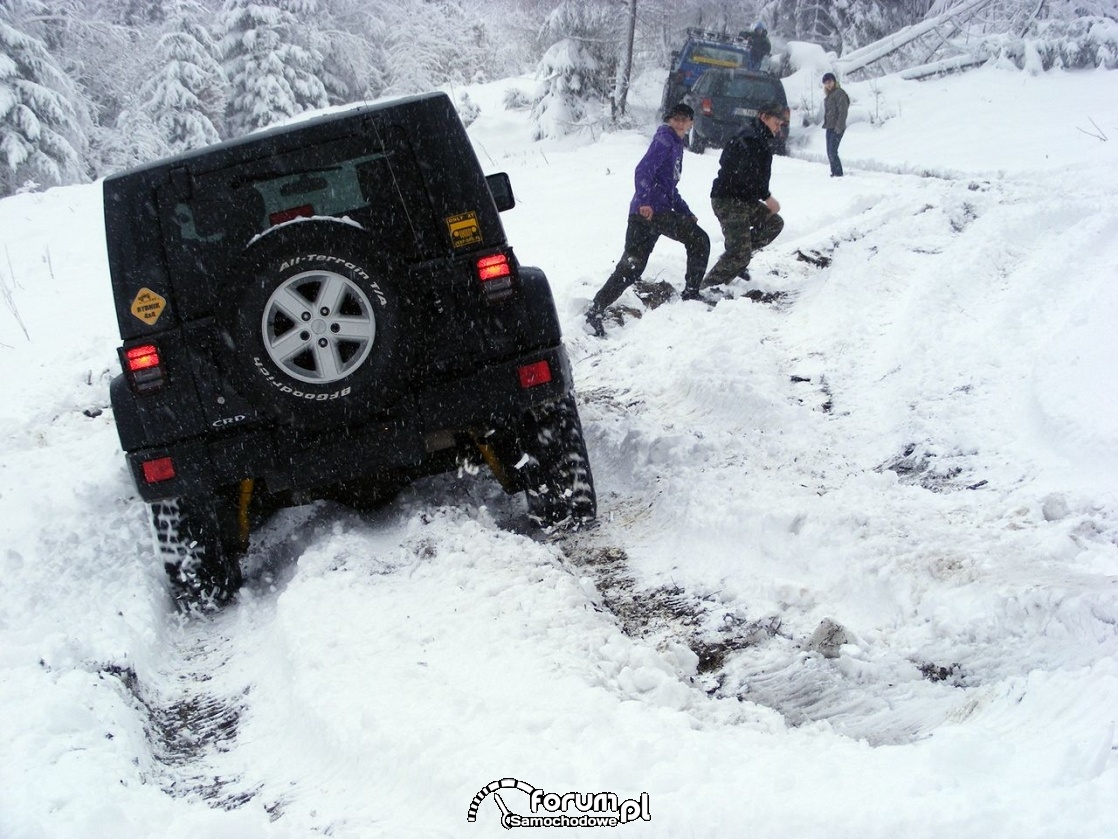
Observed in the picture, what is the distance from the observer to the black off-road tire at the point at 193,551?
4.07m

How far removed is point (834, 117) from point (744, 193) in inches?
256

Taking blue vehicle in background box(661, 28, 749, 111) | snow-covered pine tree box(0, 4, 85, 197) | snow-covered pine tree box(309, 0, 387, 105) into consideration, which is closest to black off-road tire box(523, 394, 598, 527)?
blue vehicle in background box(661, 28, 749, 111)

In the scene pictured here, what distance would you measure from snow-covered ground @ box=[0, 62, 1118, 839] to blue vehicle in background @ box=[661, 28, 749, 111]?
1395 cm

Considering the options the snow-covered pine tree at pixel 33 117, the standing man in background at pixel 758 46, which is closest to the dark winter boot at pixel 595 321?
the standing man in background at pixel 758 46

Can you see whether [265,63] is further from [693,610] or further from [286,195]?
[693,610]

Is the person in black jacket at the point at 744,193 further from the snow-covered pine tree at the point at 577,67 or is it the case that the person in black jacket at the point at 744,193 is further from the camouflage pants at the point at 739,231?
the snow-covered pine tree at the point at 577,67

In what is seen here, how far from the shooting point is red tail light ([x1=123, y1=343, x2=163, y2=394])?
150 inches

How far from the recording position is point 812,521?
3.87m

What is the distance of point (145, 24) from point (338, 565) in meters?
35.1

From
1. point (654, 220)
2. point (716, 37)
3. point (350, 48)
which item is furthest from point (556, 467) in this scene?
point (350, 48)

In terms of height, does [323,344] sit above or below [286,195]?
below

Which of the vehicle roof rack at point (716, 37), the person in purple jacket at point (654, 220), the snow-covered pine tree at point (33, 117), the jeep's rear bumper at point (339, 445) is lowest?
the jeep's rear bumper at point (339, 445)

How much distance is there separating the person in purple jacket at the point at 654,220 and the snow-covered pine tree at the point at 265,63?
22.9 m

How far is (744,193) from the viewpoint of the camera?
322 inches
